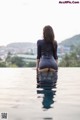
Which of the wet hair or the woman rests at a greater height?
the wet hair

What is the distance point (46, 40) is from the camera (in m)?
8.77

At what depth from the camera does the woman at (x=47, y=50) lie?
865 centimetres

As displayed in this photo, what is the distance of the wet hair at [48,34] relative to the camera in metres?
8.69

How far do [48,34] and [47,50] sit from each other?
30 centimetres

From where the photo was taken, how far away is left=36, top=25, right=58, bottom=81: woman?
28.4ft

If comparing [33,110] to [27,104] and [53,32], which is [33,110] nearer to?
[27,104]

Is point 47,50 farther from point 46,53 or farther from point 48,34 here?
point 48,34

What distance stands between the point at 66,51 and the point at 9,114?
2111cm

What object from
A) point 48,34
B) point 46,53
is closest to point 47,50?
point 46,53

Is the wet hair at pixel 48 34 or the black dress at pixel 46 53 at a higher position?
the wet hair at pixel 48 34

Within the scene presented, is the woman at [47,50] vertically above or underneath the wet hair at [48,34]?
underneath

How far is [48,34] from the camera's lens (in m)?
8.69

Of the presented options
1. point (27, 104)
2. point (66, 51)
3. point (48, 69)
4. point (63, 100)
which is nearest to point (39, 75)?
point (48, 69)

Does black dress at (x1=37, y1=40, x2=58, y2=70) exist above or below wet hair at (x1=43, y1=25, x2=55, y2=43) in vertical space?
below
